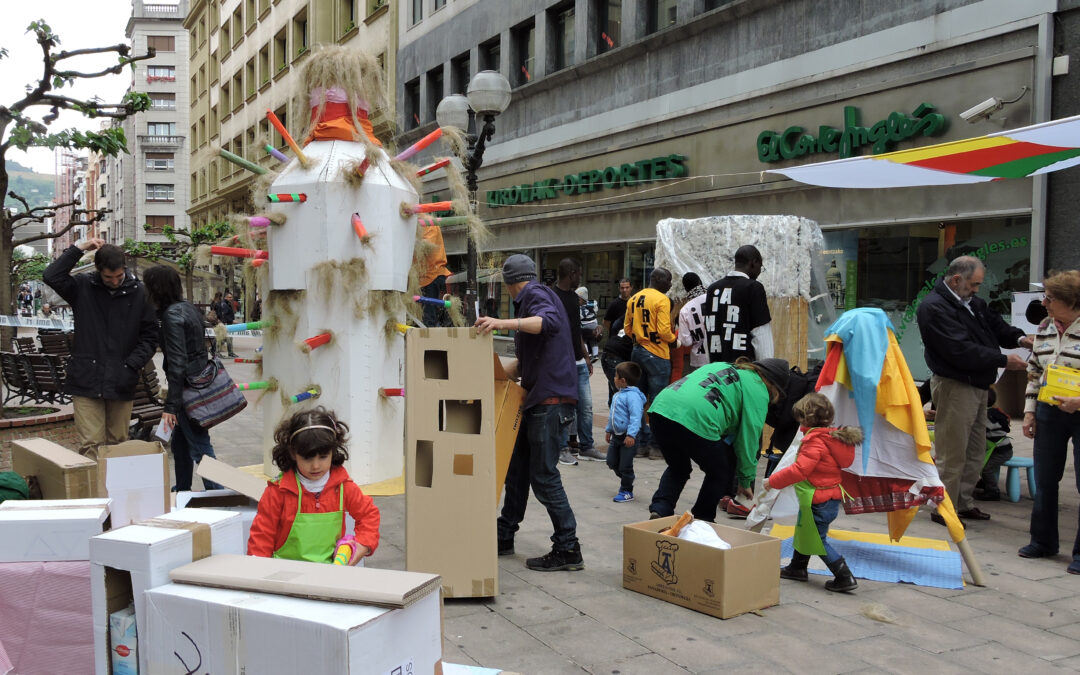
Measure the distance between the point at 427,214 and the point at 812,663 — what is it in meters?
4.84

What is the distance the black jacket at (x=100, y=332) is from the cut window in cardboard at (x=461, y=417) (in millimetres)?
2325

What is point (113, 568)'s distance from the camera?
9.00 ft

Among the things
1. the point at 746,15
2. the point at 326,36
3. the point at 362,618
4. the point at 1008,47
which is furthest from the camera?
the point at 326,36

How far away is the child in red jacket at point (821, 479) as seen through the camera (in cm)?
450

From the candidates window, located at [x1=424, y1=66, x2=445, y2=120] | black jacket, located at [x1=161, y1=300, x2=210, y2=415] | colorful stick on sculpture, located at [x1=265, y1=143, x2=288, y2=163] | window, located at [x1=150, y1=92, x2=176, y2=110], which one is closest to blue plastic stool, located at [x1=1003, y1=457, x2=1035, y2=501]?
black jacket, located at [x1=161, y1=300, x2=210, y2=415]

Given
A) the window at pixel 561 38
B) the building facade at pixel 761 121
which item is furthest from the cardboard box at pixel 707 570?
the window at pixel 561 38

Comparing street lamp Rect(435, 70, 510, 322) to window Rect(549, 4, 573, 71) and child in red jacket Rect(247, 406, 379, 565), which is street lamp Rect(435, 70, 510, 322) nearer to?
child in red jacket Rect(247, 406, 379, 565)

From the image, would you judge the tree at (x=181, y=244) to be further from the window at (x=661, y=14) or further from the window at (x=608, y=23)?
the window at (x=661, y=14)

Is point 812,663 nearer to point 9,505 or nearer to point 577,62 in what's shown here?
point 9,505

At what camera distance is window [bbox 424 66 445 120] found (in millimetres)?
26000

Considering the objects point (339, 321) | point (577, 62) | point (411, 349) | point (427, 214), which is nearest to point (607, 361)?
point (427, 214)

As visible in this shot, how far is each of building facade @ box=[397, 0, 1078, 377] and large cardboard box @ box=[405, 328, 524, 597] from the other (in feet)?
17.7

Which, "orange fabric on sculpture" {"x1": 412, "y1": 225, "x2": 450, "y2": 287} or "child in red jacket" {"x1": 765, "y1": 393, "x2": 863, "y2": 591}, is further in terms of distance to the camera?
"orange fabric on sculpture" {"x1": 412, "y1": 225, "x2": 450, "y2": 287}

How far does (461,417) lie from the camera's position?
4480mm
